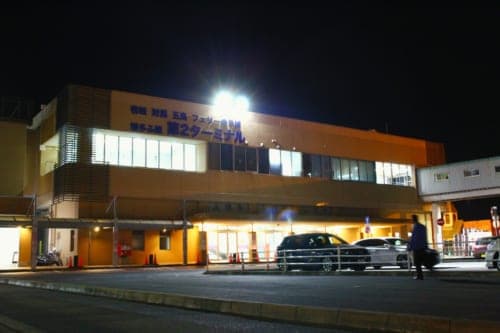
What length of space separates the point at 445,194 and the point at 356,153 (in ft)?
30.3

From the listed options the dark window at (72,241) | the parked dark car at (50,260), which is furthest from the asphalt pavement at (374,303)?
the parked dark car at (50,260)

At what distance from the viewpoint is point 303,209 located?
163ft

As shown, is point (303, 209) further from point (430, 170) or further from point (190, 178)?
point (430, 170)

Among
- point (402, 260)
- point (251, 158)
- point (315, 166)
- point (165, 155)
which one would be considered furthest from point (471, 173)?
point (402, 260)

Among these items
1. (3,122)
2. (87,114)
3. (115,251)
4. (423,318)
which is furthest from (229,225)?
(423,318)

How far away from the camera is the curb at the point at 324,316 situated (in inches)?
303

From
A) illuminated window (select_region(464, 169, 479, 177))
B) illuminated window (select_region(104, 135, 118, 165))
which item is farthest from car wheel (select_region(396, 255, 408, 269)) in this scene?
illuminated window (select_region(464, 169, 479, 177))

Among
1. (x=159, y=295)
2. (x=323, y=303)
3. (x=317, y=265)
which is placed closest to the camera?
(x=323, y=303)

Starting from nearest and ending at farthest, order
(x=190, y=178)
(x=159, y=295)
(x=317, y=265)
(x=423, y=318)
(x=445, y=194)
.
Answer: (x=423, y=318)
(x=159, y=295)
(x=317, y=265)
(x=190, y=178)
(x=445, y=194)

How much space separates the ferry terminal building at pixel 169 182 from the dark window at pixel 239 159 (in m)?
0.09

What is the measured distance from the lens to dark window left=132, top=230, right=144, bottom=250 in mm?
42312

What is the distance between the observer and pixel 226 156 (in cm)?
4659

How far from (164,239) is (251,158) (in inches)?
397

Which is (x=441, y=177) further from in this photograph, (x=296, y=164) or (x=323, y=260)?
(x=323, y=260)
